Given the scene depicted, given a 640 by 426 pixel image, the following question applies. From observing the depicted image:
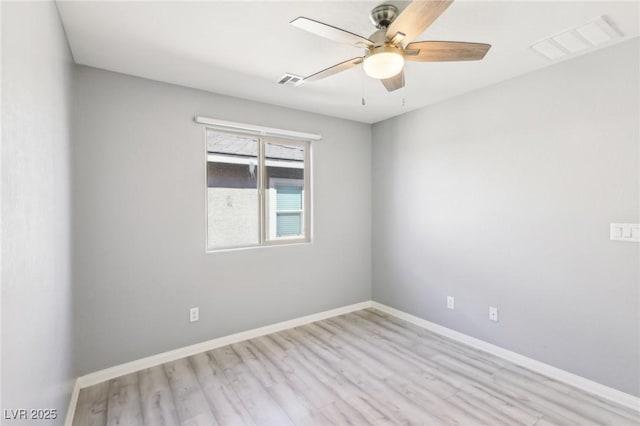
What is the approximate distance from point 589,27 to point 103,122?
139 inches

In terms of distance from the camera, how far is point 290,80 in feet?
9.00

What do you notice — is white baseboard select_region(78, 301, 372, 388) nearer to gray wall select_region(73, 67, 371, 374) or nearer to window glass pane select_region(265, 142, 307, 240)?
gray wall select_region(73, 67, 371, 374)

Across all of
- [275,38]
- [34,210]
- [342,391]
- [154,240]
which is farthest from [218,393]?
[275,38]

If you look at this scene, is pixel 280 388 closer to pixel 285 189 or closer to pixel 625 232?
pixel 285 189

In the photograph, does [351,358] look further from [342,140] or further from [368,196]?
[342,140]

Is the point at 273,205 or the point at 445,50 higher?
the point at 445,50

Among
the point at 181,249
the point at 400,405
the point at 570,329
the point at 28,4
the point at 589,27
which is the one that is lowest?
the point at 400,405

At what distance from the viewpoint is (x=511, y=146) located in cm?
276

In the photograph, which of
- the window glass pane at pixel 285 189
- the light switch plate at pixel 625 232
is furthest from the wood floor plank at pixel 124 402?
the light switch plate at pixel 625 232

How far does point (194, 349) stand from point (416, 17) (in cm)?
312

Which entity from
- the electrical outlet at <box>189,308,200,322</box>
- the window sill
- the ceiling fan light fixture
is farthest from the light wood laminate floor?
the ceiling fan light fixture

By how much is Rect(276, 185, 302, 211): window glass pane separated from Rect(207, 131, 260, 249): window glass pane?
A: 287 mm

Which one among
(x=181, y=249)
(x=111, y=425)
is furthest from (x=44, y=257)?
(x=181, y=249)

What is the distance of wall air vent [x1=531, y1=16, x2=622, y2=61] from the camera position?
1.95m
